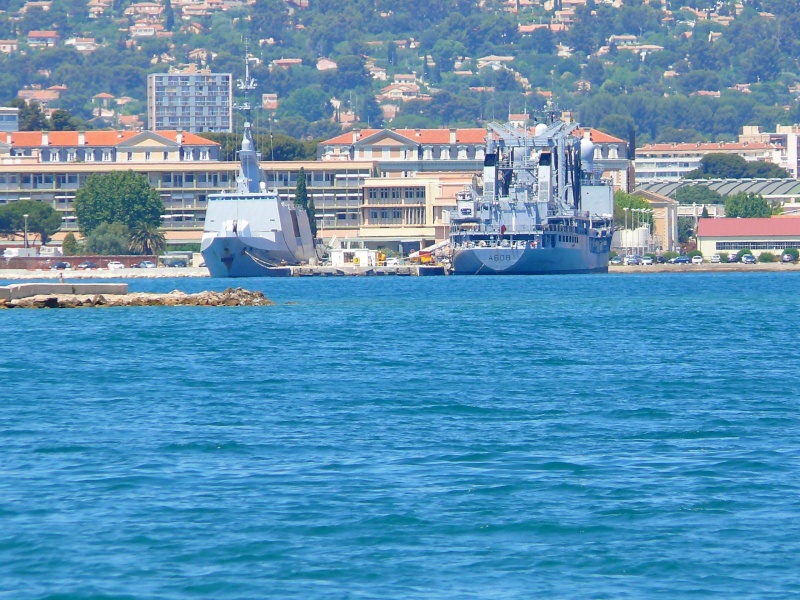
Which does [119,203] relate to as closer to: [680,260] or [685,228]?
[680,260]

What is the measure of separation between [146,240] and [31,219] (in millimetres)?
9083

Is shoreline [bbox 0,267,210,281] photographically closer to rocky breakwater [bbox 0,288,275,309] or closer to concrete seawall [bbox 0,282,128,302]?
concrete seawall [bbox 0,282,128,302]

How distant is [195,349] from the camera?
138 feet

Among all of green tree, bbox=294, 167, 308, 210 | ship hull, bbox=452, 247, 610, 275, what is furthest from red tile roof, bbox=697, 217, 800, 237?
green tree, bbox=294, 167, 308, 210

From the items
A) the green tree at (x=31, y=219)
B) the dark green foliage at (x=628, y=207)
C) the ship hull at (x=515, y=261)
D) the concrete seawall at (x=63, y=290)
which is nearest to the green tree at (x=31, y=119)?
the green tree at (x=31, y=219)

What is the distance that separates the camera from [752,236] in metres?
141

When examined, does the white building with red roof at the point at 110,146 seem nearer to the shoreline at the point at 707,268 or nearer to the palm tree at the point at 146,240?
the palm tree at the point at 146,240

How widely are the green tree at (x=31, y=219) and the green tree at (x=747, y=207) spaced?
60.5 m

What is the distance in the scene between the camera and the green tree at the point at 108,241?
130m

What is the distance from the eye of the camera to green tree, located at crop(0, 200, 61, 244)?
136125 millimetres

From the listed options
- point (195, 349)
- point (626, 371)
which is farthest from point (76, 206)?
point (626, 371)

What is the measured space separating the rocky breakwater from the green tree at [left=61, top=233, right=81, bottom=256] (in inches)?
→ 2628

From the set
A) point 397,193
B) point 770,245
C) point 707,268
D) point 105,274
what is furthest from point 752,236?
point 105,274

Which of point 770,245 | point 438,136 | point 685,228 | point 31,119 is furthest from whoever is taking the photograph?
point 31,119
